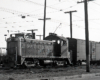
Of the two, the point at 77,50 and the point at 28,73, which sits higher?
the point at 77,50

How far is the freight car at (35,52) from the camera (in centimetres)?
2405

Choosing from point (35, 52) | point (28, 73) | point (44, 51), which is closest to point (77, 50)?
point (44, 51)

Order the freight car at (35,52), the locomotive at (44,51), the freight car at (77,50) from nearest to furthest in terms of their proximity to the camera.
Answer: the freight car at (35,52) < the locomotive at (44,51) < the freight car at (77,50)

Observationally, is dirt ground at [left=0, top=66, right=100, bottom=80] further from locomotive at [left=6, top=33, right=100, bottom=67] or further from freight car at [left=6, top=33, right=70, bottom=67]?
locomotive at [left=6, top=33, right=100, bottom=67]

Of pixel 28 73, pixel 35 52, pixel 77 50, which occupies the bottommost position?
pixel 28 73

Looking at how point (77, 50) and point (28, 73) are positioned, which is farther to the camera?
point (77, 50)

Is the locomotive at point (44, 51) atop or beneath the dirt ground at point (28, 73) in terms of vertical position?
atop

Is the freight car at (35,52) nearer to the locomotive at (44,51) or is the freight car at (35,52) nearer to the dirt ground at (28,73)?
the locomotive at (44,51)

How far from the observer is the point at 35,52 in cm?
2642

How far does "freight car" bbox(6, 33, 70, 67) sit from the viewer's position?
24.0 meters

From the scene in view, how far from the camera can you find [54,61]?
28469mm

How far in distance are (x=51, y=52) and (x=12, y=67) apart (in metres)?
6.83

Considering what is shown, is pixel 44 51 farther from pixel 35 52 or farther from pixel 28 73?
pixel 28 73

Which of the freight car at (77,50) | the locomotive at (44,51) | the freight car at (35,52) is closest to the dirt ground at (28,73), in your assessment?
the freight car at (35,52)
